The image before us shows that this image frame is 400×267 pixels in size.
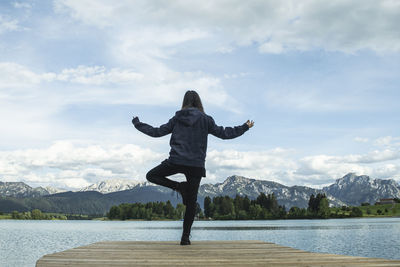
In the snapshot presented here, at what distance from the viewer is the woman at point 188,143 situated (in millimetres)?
10250

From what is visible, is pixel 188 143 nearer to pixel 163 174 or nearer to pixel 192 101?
pixel 163 174

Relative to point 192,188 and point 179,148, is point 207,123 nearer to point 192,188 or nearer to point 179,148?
point 179,148

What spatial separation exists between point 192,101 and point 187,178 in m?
2.21

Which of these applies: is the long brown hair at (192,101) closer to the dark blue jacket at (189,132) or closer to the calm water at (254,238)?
the dark blue jacket at (189,132)

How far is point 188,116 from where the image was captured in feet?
34.6

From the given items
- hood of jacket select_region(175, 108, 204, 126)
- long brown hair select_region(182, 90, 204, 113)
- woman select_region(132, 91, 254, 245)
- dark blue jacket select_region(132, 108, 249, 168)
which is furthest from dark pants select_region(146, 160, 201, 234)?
long brown hair select_region(182, 90, 204, 113)

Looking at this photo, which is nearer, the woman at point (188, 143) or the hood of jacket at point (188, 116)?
the woman at point (188, 143)

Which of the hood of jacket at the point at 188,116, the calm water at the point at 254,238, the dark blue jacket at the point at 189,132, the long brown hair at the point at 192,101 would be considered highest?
the long brown hair at the point at 192,101

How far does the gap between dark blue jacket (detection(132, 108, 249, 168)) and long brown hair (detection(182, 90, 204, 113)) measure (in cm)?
28

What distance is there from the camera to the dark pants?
33.9 feet

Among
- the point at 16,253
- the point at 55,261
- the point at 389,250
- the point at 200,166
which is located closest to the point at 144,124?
the point at 200,166

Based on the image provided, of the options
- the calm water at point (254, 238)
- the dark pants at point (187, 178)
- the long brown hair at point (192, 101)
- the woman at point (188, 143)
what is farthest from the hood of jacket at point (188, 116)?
the calm water at point (254, 238)

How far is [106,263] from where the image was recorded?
661cm

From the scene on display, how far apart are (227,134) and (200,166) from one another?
1.32 m
